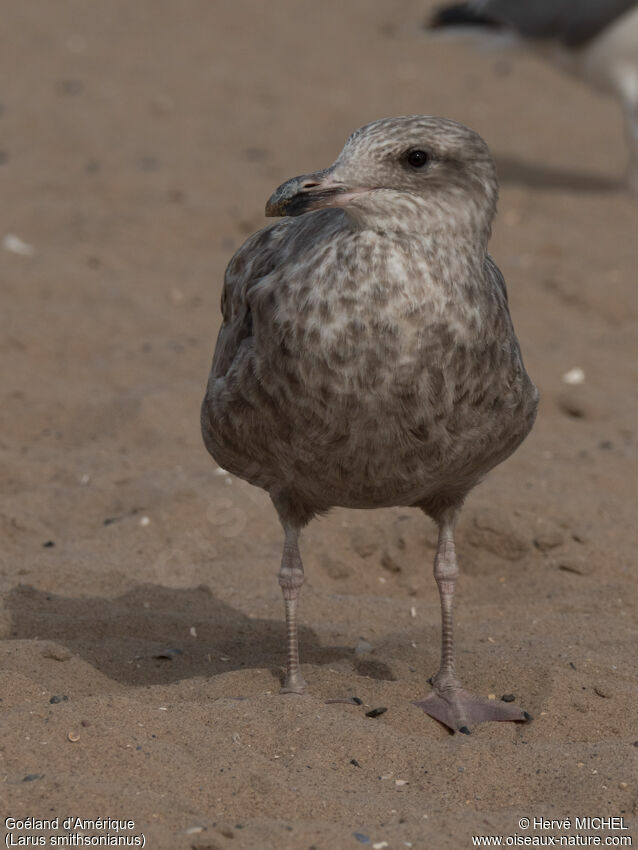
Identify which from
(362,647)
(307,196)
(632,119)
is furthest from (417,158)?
(632,119)

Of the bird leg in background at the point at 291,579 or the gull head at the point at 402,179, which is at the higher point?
the gull head at the point at 402,179

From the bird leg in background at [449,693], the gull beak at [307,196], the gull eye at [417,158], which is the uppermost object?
the gull eye at [417,158]

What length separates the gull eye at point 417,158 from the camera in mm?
4352

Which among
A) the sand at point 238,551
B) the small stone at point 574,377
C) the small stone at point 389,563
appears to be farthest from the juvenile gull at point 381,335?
the small stone at point 574,377

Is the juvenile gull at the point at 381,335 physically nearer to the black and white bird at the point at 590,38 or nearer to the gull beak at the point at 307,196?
the gull beak at the point at 307,196

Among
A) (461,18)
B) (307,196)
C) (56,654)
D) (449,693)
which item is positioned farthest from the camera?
(461,18)

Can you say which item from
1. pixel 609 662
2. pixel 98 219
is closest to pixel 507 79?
pixel 98 219

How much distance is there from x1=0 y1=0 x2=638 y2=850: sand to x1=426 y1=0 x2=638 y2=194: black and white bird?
2.60 feet

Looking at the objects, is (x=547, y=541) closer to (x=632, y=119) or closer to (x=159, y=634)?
(x=159, y=634)

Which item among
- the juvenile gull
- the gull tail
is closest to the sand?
the juvenile gull

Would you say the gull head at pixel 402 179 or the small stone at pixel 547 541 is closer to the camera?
the gull head at pixel 402 179

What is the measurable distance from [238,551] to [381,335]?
2.41 m

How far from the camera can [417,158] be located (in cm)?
436

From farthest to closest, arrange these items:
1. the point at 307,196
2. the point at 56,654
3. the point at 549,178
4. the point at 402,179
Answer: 1. the point at 549,178
2. the point at 56,654
3. the point at 402,179
4. the point at 307,196
